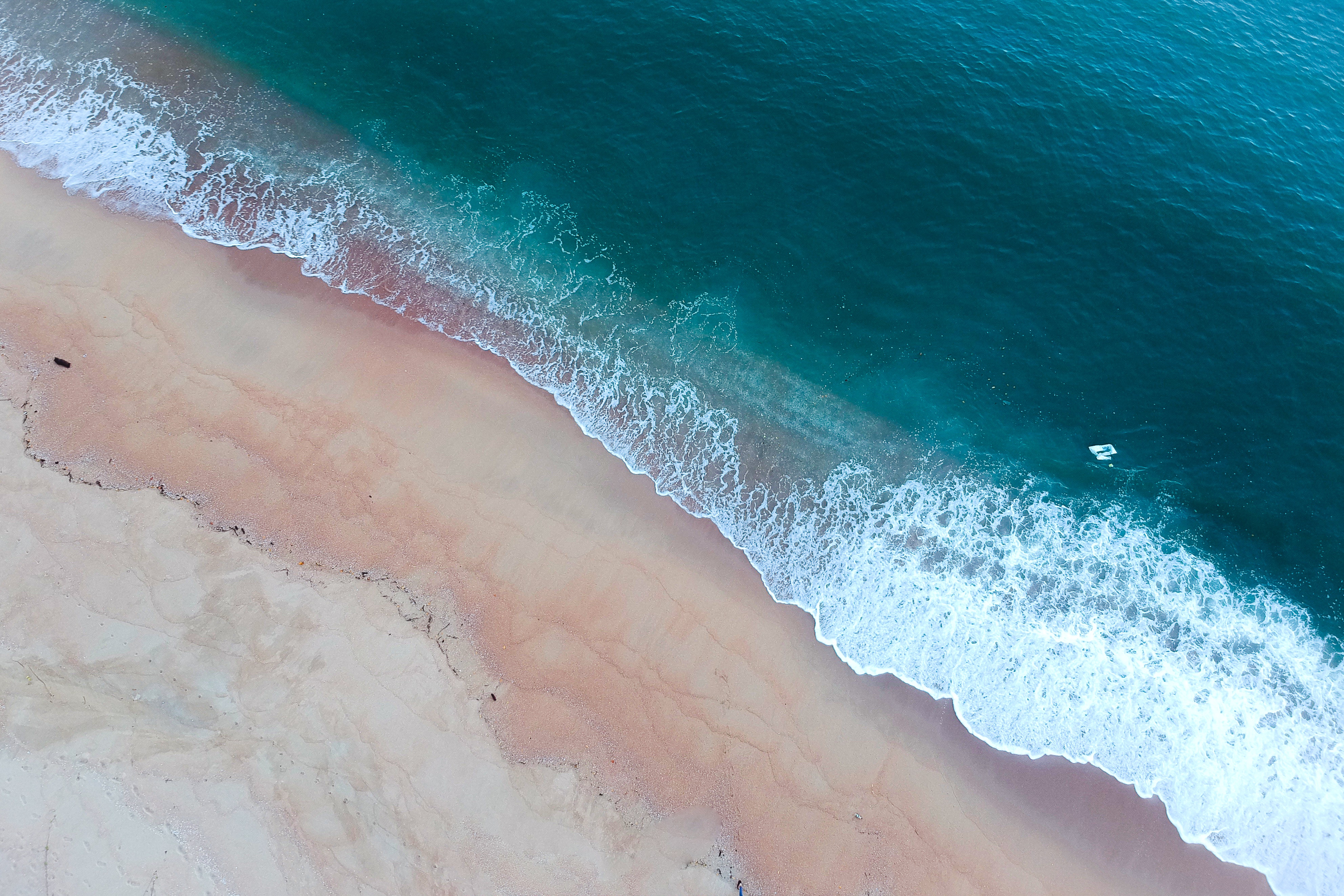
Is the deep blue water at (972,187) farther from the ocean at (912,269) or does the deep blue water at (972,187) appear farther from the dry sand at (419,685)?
the dry sand at (419,685)

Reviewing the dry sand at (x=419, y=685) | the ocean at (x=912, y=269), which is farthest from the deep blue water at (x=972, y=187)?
the dry sand at (x=419, y=685)

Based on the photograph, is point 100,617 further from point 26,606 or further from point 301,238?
point 301,238

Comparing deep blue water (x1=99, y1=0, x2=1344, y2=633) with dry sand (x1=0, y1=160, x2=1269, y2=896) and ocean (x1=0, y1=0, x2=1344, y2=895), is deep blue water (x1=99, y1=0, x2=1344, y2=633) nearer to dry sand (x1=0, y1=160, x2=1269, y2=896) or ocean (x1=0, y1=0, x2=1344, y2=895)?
ocean (x1=0, y1=0, x2=1344, y2=895)

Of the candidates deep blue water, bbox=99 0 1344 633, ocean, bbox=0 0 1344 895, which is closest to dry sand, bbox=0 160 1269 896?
ocean, bbox=0 0 1344 895

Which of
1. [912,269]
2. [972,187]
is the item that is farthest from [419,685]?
[972,187]

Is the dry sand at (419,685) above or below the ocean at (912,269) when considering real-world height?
below

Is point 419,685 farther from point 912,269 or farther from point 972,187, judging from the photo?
point 972,187
